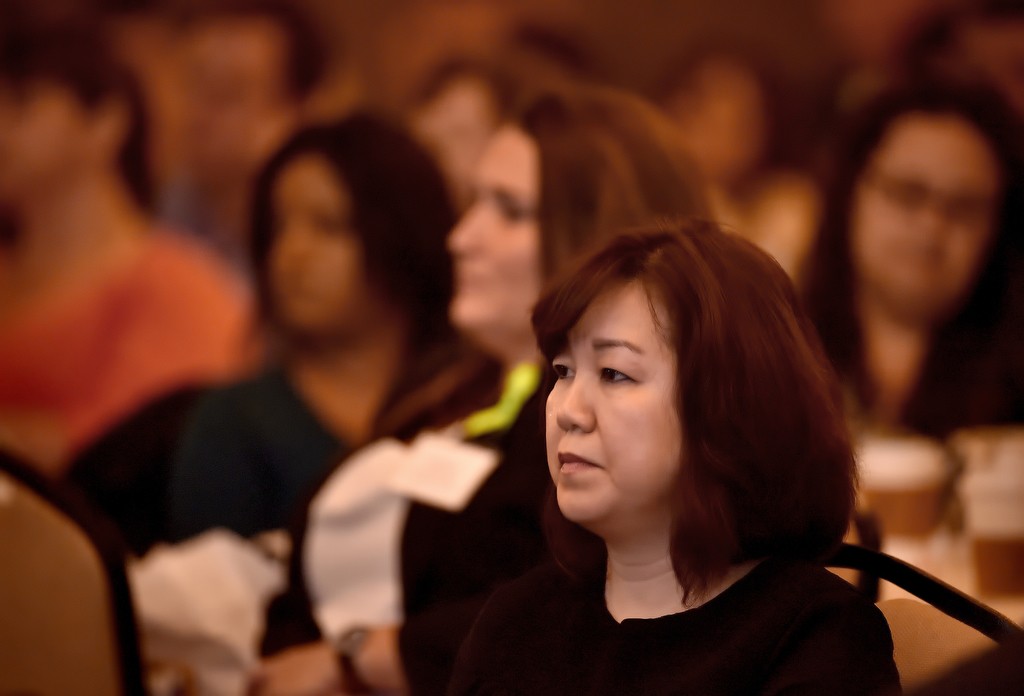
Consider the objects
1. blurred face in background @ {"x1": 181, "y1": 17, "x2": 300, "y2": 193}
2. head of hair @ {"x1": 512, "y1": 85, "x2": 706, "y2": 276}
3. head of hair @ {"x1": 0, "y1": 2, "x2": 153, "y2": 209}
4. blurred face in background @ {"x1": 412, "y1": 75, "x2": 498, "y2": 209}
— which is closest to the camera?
head of hair @ {"x1": 512, "y1": 85, "x2": 706, "y2": 276}

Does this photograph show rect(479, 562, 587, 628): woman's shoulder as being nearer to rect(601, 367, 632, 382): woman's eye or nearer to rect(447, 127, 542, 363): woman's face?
rect(601, 367, 632, 382): woman's eye

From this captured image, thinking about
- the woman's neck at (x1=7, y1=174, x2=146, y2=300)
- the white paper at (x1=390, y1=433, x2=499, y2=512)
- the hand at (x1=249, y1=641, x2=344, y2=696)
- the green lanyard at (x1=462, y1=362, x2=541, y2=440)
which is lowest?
the hand at (x1=249, y1=641, x2=344, y2=696)

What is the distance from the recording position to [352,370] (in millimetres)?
2809

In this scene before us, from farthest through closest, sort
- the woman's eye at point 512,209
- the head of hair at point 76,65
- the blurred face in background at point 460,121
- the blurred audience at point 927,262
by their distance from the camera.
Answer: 1. the head of hair at point 76,65
2. the blurred face in background at point 460,121
3. the blurred audience at point 927,262
4. the woman's eye at point 512,209

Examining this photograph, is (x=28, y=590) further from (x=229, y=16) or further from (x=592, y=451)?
(x=229, y=16)

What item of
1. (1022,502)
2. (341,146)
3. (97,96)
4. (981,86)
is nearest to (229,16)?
(97,96)

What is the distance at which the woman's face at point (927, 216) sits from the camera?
2.52 m

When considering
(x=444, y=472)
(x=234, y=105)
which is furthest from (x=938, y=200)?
(x=234, y=105)

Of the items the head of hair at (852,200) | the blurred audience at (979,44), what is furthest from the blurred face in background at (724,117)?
the head of hair at (852,200)

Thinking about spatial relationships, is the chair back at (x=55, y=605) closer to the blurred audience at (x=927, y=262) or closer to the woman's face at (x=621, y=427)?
the woman's face at (x=621, y=427)

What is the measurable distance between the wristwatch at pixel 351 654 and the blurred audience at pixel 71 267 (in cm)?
245

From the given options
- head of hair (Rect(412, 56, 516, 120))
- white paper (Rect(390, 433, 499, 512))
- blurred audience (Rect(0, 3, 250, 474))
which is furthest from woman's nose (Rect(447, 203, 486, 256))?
blurred audience (Rect(0, 3, 250, 474))

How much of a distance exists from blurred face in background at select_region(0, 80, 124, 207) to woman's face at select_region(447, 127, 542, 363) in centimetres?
288

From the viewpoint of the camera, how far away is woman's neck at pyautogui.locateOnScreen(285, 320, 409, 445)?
9.09ft
